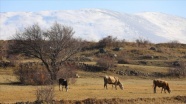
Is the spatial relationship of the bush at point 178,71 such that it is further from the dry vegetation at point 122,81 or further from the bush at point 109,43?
the bush at point 109,43

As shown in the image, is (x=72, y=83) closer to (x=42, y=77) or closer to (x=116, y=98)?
(x=42, y=77)

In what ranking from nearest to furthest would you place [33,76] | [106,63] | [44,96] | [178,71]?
[44,96], [33,76], [178,71], [106,63]

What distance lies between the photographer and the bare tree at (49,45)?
181ft

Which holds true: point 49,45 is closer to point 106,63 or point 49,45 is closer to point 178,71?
point 106,63

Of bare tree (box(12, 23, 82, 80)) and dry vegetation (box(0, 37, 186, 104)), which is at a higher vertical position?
bare tree (box(12, 23, 82, 80))

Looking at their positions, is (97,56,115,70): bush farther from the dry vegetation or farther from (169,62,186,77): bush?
(169,62,186,77): bush

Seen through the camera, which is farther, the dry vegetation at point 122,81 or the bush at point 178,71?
the bush at point 178,71

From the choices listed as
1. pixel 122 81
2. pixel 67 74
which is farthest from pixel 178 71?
pixel 67 74

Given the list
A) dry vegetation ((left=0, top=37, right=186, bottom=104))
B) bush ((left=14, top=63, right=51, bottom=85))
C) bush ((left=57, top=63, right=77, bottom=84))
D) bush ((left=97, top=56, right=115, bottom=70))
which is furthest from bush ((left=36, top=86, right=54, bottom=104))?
bush ((left=97, top=56, right=115, bottom=70))

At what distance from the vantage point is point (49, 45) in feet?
181

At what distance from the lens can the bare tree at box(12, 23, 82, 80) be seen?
5516 centimetres

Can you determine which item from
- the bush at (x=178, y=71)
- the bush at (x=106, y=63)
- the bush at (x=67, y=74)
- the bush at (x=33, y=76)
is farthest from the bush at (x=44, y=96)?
the bush at (x=178, y=71)

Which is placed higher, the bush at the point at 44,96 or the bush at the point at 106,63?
the bush at the point at 106,63

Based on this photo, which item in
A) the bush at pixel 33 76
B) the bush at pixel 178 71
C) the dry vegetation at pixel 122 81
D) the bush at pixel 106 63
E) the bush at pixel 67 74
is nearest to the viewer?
the dry vegetation at pixel 122 81
